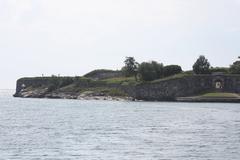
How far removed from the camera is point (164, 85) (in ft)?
501

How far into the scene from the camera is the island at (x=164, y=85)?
14825cm

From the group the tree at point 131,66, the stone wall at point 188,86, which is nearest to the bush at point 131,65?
the tree at point 131,66

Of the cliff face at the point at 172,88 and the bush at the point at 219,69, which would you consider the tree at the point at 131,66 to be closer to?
the cliff face at the point at 172,88

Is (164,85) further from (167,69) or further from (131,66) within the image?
(131,66)

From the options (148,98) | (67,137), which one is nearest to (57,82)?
(148,98)

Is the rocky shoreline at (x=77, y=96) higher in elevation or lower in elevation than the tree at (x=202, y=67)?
lower

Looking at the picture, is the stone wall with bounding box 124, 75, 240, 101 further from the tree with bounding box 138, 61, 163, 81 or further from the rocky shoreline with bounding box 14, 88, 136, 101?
the rocky shoreline with bounding box 14, 88, 136, 101

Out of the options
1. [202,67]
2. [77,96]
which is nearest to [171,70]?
[202,67]

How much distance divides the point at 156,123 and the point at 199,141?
2112 cm

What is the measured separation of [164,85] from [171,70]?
13.6 meters

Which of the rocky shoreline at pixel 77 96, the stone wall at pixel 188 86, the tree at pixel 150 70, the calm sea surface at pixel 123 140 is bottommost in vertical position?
the calm sea surface at pixel 123 140

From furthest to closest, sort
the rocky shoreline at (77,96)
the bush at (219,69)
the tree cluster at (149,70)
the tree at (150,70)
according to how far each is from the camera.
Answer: the bush at (219,69)
the rocky shoreline at (77,96)
the tree cluster at (149,70)
the tree at (150,70)

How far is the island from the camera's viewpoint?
14825cm

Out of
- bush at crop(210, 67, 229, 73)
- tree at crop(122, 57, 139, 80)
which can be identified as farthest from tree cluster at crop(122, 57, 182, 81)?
bush at crop(210, 67, 229, 73)
